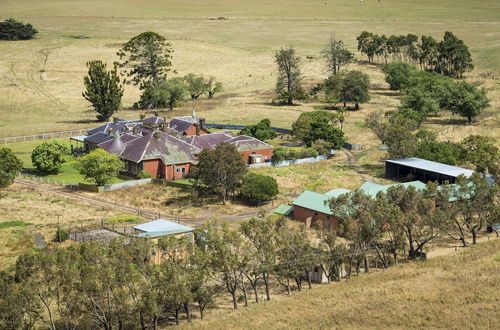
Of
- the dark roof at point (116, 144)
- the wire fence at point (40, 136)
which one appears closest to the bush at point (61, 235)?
the dark roof at point (116, 144)

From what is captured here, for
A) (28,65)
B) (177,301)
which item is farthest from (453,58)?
(177,301)

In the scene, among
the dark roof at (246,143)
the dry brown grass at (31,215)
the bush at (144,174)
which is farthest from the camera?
the dark roof at (246,143)

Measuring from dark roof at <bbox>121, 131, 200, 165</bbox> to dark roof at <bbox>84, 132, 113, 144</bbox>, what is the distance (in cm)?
656

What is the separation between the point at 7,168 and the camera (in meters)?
70.9

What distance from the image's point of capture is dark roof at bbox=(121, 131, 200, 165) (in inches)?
3034

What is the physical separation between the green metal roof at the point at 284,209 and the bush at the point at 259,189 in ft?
7.39

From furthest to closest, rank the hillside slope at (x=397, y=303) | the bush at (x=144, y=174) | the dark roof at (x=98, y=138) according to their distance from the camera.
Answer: the dark roof at (x=98, y=138) → the bush at (x=144, y=174) → the hillside slope at (x=397, y=303)

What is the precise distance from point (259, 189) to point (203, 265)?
24389 millimetres

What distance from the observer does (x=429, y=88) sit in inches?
4444

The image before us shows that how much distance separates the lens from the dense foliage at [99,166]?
7150 centimetres

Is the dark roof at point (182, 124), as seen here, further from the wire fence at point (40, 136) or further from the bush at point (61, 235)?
the bush at point (61, 235)

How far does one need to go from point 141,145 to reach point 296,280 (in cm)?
3688

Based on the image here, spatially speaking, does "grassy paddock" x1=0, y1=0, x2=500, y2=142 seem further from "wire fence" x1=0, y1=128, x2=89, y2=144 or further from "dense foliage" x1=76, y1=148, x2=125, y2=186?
"dense foliage" x1=76, y1=148, x2=125, y2=186

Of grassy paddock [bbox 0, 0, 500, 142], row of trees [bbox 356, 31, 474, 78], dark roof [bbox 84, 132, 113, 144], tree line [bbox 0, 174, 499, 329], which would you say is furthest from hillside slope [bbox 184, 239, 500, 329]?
row of trees [bbox 356, 31, 474, 78]
